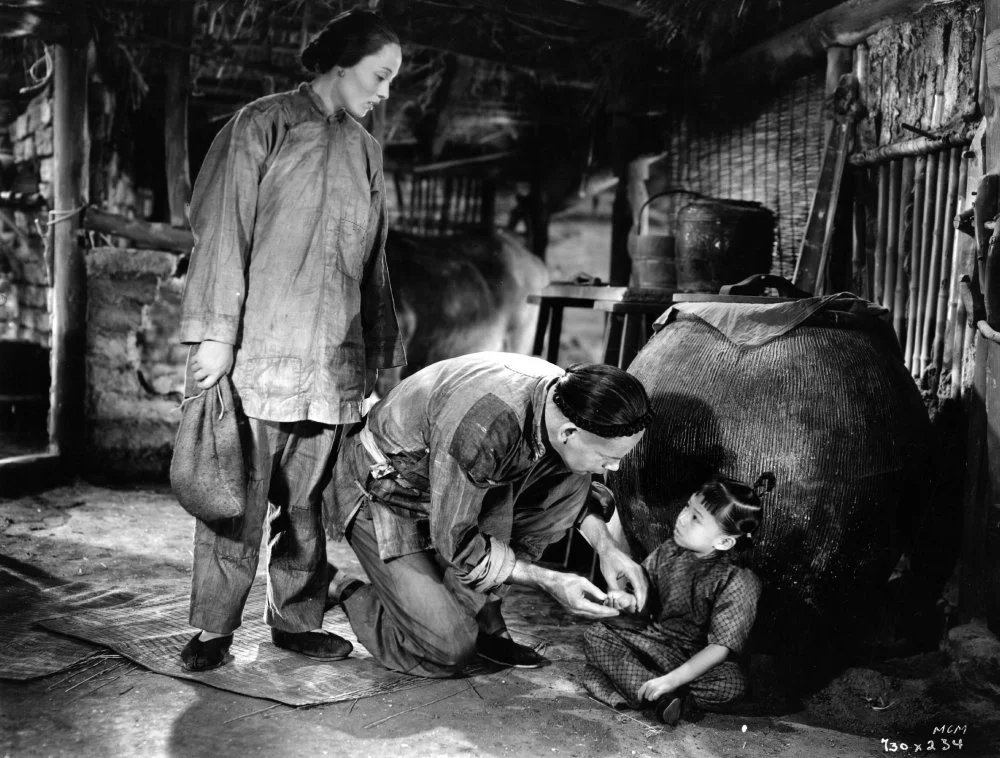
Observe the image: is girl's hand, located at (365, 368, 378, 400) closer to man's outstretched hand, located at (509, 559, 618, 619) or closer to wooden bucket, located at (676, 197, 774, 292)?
man's outstretched hand, located at (509, 559, 618, 619)

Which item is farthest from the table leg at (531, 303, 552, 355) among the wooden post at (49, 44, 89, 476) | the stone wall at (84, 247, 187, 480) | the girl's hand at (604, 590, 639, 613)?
the girl's hand at (604, 590, 639, 613)

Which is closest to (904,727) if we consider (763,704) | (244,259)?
(763,704)

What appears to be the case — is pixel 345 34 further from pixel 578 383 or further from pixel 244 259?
pixel 578 383

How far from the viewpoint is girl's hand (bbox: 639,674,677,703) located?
2850mm

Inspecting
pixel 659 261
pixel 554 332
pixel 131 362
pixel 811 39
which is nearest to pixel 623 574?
pixel 659 261

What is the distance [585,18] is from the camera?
18.6 feet

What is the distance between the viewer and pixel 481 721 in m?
2.81

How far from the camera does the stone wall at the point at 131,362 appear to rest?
6062 mm

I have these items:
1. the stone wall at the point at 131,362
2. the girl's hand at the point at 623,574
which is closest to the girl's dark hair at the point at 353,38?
the girl's hand at the point at 623,574

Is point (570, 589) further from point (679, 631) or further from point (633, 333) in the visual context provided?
point (633, 333)

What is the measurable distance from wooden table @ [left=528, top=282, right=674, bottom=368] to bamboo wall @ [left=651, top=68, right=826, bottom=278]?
79 centimetres

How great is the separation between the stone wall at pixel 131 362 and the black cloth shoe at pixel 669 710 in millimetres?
4213

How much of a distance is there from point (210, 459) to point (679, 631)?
1549 millimetres

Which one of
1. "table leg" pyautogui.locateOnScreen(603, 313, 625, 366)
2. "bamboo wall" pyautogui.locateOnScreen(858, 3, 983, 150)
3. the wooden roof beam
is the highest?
the wooden roof beam
